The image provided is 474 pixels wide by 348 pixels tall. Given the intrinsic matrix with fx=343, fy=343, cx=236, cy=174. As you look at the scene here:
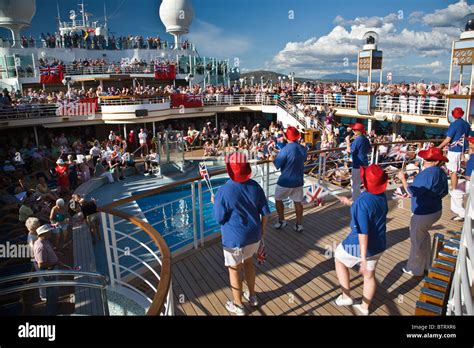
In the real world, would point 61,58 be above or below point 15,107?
above

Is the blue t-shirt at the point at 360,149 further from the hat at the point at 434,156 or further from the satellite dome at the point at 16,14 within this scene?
the satellite dome at the point at 16,14

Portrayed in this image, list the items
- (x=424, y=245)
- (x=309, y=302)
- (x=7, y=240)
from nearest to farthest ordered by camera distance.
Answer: (x=309, y=302), (x=424, y=245), (x=7, y=240)

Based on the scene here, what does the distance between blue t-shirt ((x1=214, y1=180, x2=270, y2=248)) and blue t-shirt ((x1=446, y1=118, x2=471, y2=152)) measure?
4470 millimetres

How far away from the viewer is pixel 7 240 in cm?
694

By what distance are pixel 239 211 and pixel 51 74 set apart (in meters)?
23.1

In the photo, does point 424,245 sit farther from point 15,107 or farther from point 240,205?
point 15,107

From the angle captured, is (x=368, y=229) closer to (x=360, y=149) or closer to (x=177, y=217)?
(x=360, y=149)

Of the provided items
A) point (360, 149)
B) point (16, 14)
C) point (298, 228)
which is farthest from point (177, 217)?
point (16, 14)

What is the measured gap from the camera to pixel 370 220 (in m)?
2.86

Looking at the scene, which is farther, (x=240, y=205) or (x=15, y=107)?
(x=15, y=107)

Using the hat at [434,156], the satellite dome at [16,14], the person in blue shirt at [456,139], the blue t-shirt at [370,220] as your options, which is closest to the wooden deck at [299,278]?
the blue t-shirt at [370,220]
